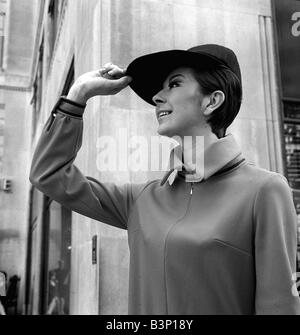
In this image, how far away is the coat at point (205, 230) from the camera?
4.68 ft

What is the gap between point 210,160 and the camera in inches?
65.8

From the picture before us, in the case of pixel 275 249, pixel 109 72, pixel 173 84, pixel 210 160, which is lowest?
pixel 275 249

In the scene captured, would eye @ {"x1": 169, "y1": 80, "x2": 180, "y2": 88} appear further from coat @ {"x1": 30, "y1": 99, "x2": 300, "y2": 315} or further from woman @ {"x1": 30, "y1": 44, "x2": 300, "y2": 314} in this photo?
coat @ {"x1": 30, "y1": 99, "x2": 300, "y2": 315}

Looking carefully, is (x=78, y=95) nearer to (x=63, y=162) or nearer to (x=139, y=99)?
(x=63, y=162)

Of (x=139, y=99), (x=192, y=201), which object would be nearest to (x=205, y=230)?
(x=192, y=201)

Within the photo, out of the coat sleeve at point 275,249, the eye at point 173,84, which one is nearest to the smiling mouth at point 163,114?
the eye at point 173,84

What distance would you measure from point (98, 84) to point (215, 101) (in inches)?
19.3

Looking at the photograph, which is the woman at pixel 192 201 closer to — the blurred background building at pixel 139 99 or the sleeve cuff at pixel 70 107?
the sleeve cuff at pixel 70 107

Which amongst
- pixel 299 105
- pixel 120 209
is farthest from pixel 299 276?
pixel 120 209

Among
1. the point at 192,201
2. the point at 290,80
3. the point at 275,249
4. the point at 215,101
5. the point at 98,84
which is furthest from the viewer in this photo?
the point at 290,80

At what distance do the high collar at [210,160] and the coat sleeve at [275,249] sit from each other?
20cm

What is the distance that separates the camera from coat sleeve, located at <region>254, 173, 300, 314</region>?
1359 mm

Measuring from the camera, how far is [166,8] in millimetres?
4793

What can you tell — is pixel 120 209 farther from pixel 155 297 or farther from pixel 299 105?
pixel 299 105
